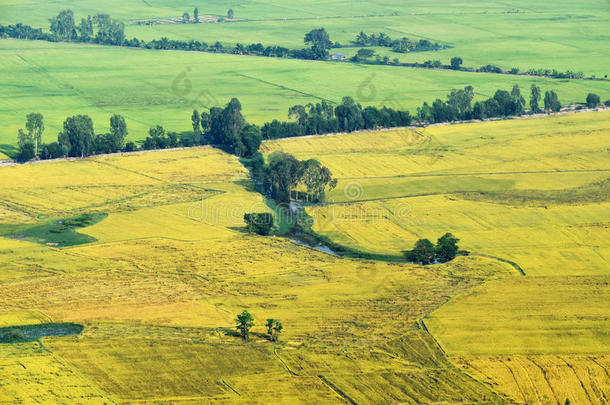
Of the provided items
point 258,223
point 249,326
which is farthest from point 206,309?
point 258,223

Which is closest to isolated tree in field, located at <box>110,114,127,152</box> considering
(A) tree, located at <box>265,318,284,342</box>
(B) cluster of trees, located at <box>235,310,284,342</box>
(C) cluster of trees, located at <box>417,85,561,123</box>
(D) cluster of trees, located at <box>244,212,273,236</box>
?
(D) cluster of trees, located at <box>244,212,273,236</box>

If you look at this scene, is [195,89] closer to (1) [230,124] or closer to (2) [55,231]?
(1) [230,124]

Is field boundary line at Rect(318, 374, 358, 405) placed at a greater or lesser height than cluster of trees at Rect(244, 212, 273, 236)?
lesser

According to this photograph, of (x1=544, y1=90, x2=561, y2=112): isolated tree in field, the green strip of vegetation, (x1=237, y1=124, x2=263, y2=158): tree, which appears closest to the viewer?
the green strip of vegetation

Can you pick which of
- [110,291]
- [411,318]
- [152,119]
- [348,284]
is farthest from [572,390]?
[152,119]

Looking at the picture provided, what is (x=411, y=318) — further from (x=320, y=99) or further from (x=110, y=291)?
(x=320, y=99)

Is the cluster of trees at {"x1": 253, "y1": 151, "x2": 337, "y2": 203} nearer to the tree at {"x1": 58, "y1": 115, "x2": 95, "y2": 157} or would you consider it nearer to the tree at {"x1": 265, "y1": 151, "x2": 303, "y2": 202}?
the tree at {"x1": 265, "y1": 151, "x2": 303, "y2": 202}
